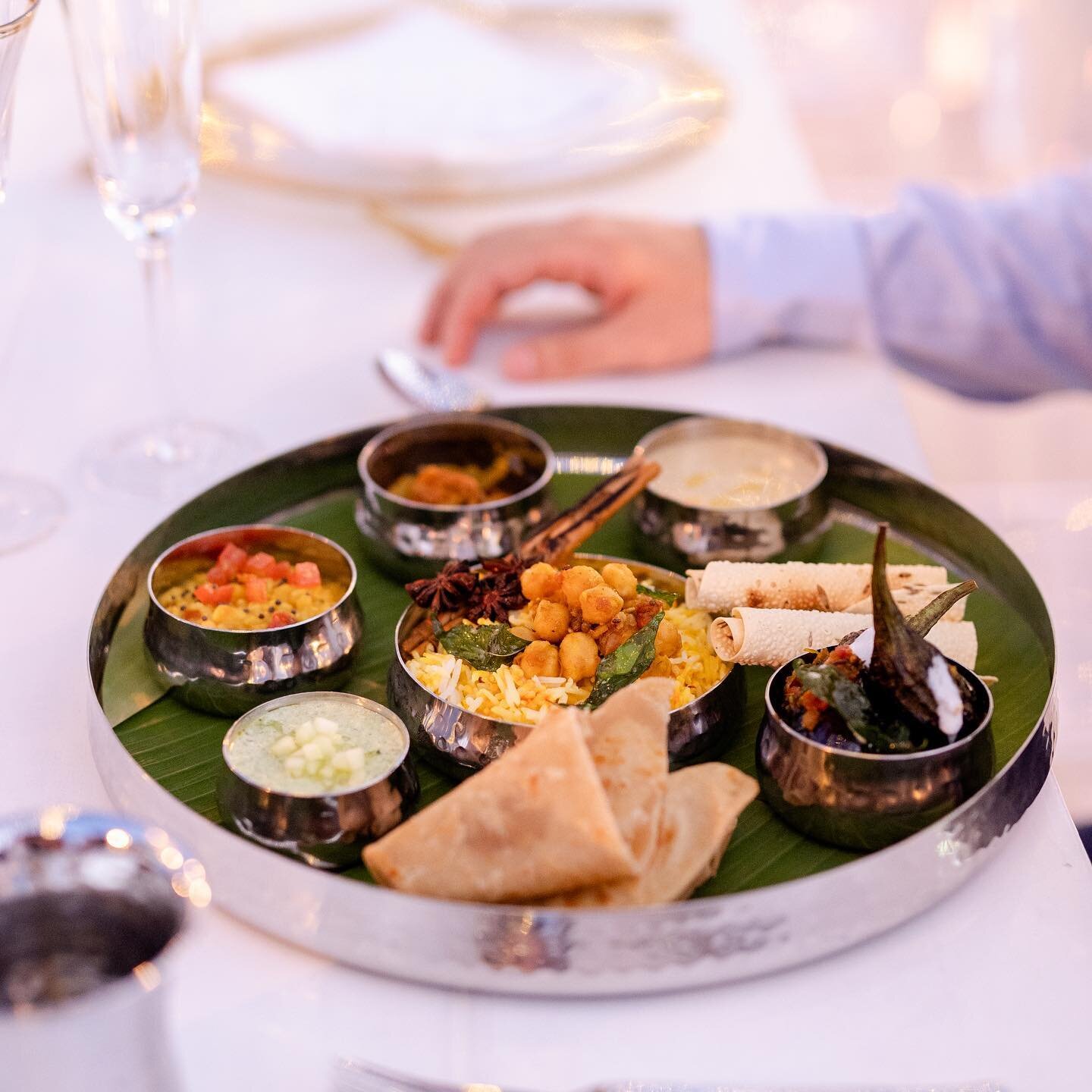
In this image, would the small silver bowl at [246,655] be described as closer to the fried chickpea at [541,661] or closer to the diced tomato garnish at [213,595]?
the diced tomato garnish at [213,595]

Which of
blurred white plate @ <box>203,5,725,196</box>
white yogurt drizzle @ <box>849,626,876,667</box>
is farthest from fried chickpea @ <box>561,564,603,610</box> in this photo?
blurred white plate @ <box>203,5,725,196</box>

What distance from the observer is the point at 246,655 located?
3.42 feet

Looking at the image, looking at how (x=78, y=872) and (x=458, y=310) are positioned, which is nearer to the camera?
(x=78, y=872)

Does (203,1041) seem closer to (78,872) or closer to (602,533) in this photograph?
(78,872)

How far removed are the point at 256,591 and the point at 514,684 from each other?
0.26 meters

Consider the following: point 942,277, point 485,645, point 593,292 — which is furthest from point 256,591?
point 942,277

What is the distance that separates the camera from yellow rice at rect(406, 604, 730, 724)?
994mm

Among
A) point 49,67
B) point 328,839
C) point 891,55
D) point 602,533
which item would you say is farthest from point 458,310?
point 891,55

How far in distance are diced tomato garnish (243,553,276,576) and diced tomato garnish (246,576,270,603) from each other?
12 millimetres

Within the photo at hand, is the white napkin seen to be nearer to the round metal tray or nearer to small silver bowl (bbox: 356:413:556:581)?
small silver bowl (bbox: 356:413:556:581)

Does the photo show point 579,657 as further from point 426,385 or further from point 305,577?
point 426,385

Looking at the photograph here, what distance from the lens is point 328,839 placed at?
873mm

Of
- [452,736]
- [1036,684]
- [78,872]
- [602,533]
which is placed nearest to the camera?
[78,872]

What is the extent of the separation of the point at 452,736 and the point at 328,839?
0.13m
